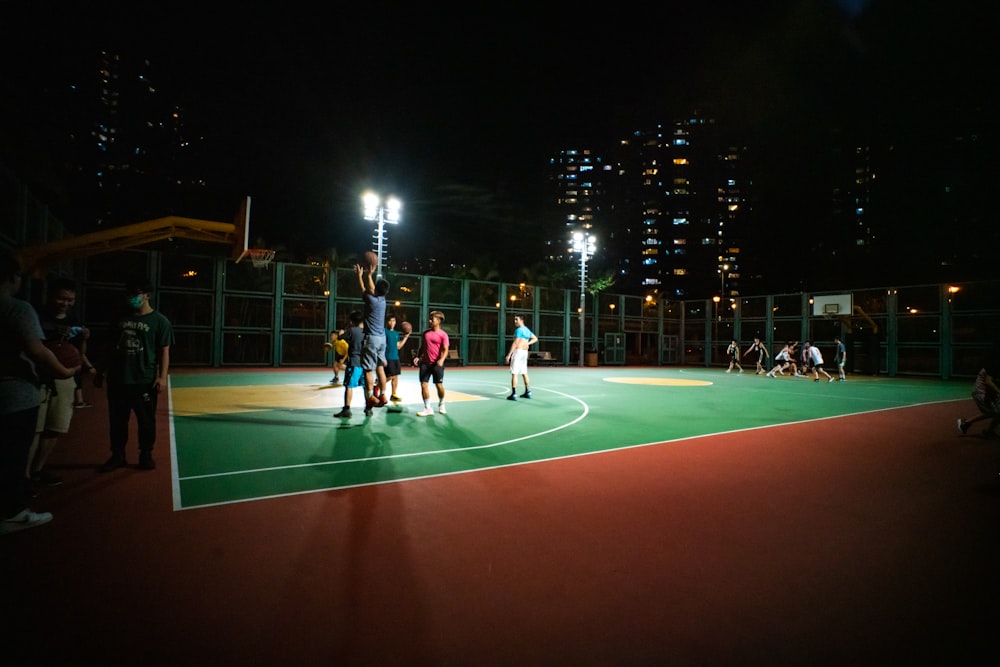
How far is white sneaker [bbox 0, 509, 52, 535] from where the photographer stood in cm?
363

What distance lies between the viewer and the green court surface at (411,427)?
5.37 meters

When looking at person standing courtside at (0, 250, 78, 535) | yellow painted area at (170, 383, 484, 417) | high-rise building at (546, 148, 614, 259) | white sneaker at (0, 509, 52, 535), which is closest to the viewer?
→ person standing courtside at (0, 250, 78, 535)

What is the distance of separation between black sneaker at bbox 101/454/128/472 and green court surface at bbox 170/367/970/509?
52cm

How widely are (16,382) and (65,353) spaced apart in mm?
1666

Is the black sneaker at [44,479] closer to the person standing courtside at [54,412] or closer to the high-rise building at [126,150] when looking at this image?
the person standing courtside at [54,412]

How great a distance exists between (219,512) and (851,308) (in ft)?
103

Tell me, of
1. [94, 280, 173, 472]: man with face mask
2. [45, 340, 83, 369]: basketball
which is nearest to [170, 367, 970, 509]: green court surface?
[94, 280, 173, 472]: man with face mask

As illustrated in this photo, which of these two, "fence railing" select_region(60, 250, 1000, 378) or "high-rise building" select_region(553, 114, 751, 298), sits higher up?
"high-rise building" select_region(553, 114, 751, 298)

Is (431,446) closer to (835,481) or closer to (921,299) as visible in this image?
(835,481)

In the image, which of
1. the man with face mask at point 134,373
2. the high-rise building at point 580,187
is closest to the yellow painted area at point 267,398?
the man with face mask at point 134,373

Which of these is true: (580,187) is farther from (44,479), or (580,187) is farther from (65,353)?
(44,479)

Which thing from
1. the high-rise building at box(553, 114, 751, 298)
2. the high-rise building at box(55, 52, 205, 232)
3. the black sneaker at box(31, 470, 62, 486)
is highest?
the high-rise building at box(553, 114, 751, 298)

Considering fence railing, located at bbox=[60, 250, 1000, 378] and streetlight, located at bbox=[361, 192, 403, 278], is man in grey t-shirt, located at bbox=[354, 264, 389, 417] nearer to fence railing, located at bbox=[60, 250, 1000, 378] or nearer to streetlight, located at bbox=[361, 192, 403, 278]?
streetlight, located at bbox=[361, 192, 403, 278]

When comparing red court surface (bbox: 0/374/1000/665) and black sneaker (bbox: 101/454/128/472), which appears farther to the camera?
black sneaker (bbox: 101/454/128/472)
